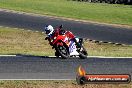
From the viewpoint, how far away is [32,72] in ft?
48.0

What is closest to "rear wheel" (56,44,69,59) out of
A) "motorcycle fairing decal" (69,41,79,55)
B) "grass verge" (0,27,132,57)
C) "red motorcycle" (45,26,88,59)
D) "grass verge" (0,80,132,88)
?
"red motorcycle" (45,26,88,59)

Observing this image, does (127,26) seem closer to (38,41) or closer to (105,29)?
(105,29)

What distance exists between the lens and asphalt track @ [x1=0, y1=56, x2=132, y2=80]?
1437 centimetres

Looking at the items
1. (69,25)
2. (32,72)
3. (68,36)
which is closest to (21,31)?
(69,25)

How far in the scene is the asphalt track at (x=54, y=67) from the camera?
14367 millimetres

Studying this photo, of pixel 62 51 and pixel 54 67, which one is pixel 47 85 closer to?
pixel 54 67

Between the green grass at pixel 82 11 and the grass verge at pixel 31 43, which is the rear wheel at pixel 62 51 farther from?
the green grass at pixel 82 11

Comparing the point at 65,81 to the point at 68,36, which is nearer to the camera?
the point at 65,81

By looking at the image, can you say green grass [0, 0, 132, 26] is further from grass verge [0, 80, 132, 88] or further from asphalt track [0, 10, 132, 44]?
grass verge [0, 80, 132, 88]

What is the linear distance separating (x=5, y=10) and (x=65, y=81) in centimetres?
2619

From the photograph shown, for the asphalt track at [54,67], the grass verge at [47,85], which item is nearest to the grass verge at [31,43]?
the asphalt track at [54,67]

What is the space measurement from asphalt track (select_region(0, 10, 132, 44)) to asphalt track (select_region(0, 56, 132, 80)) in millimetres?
12622

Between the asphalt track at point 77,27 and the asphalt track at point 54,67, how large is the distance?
12622 mm

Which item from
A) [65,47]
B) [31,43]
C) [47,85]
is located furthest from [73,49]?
[31,43]
